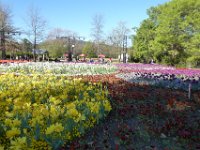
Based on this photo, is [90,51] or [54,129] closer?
[54,129]

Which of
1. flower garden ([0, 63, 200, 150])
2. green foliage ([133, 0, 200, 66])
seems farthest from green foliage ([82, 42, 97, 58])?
flower garden ([0, 63, 200, 150])

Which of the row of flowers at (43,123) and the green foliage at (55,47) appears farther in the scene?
the green foliage at (55,47)

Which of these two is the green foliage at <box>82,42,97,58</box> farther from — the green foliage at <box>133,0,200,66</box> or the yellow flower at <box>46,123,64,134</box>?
the yellow flower at <box>46,123,64,134</box>

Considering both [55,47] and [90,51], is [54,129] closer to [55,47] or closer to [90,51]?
[55,47]

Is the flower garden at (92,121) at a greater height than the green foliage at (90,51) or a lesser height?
lesser

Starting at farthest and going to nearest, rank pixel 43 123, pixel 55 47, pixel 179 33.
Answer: pixel 55 47 → pixel 179 33 → pixel 43 123

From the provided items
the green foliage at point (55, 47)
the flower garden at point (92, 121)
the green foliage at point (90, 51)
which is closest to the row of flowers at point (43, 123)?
the flower garden at point (92, 121)

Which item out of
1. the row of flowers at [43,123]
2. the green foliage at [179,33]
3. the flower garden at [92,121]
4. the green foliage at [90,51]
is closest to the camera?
the row of flowers at [43,123]

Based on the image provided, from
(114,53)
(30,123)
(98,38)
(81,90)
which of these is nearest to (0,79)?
(81,90)

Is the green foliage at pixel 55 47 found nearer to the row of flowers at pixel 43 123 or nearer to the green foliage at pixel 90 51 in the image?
the green foliage at pixel 90 51

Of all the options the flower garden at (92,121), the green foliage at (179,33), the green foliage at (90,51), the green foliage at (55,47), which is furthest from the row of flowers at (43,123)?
the green foliage at (90,51)

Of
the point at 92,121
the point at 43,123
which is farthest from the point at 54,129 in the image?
the point at 92,121

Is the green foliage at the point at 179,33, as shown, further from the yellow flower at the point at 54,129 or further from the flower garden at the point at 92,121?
the yellow flower at the point at 54,129

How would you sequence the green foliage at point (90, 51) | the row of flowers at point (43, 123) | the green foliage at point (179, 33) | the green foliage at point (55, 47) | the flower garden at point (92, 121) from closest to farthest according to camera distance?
the row of flowers at point (43, 123) < the flower garden at point (92, 121) < the green foliage at point (179, 33) < the green foliage at point (55, 47) < the green foliage at point (90, 51)
